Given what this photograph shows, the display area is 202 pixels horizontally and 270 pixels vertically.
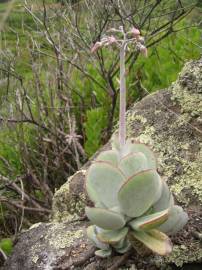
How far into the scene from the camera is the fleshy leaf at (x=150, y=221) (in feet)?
4.10

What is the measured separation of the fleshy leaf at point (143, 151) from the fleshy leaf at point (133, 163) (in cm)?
5

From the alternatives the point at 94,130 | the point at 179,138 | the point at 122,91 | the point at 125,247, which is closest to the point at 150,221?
the point at 125,247

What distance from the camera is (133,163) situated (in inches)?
53.3

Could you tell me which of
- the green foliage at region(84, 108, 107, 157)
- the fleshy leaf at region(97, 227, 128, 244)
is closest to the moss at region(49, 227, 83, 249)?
the fleshy leaf at region(97, 227, 128, 244)

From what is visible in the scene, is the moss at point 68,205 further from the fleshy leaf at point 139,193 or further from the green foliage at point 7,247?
the fleshy leaf at point 139,193

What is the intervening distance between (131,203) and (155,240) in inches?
4.5

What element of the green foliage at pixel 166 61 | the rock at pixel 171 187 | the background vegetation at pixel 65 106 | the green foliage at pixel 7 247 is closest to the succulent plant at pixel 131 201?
the rock at pixel 171 187

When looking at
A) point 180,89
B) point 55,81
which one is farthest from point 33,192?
point 180,89

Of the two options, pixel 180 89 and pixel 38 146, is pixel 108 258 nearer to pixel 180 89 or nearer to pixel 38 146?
pixel 180 89

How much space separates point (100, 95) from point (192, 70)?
1581 millimetres

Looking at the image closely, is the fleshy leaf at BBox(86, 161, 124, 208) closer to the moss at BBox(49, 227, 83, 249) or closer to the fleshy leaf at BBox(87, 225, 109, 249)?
the fleshy leaf at BBox(87, 225, 109, 249)

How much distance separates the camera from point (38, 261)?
1.75m

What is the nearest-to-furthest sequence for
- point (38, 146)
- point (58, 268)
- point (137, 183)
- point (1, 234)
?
point (137, 183), point (58, 268), point (1, 234), point (38, 146)

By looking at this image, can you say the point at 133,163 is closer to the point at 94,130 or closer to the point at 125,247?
the point at 125,247
